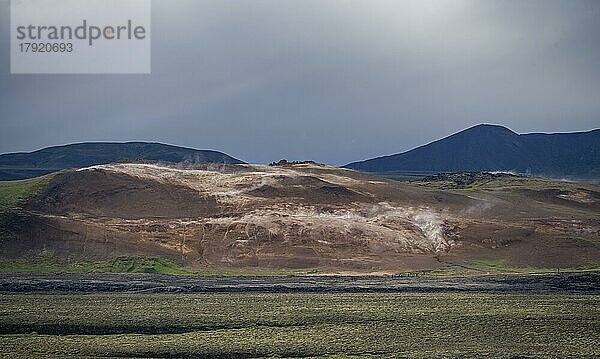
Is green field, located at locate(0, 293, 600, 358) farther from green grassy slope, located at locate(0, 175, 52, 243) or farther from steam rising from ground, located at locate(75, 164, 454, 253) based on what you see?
green grassy slope, located at locate(0, 175, 52, 243)

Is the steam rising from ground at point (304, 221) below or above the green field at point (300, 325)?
above

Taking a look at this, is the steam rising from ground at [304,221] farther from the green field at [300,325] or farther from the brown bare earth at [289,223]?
the green field at [300,325]

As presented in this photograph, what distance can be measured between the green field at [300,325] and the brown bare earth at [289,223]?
19351 mm

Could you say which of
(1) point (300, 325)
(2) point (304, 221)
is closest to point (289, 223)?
(2) point (304, 221)

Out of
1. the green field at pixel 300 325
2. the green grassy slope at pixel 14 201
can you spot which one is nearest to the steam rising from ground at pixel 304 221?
the green grassy slope at pixel 14 201

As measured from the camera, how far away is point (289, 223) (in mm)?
75688

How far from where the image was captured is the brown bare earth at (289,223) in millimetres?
67938

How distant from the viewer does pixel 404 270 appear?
6412 centimetres

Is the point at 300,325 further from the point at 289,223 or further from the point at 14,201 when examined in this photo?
the point at 14,201

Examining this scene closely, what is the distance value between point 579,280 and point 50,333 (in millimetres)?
41069

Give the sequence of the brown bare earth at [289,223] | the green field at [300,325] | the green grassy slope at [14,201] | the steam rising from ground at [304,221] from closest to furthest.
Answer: the green field at [300,325] → the brown bare earth at [289,223] → the green grassy slope at [14,201] → the steam rising from ground at [304,221]

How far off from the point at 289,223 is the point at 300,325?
36.8m

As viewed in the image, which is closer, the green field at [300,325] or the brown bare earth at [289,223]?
the green field at [300,325]

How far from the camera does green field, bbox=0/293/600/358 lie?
3366cm
